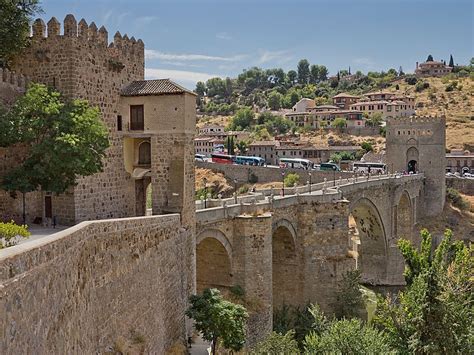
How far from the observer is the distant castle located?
19.5 m

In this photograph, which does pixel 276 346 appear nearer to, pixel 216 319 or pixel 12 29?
pixel 216 319

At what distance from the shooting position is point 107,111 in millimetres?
20906

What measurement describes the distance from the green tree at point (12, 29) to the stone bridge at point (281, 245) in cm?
1004

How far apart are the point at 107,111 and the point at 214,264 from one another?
404 inches

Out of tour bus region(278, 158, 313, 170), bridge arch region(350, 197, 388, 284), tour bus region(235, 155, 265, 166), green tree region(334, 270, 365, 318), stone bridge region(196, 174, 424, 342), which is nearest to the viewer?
stone bridge region(196, 174, 424, 342)

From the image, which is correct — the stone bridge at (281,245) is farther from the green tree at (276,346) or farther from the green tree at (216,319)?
the green tree at (216,319)

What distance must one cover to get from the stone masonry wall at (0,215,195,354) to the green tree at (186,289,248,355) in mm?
505

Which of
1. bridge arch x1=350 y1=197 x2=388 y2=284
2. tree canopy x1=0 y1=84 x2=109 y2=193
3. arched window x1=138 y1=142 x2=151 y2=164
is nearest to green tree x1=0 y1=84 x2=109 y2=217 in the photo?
tree canopy x1=0 y1=84 x2=109 y2=193

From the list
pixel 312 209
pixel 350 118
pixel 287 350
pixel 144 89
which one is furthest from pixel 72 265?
pixel 350 118

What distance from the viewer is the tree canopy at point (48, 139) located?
1792cm

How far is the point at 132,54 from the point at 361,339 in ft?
47.0

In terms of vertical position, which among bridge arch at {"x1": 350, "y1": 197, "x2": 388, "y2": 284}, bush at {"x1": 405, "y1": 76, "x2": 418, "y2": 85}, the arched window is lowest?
bridge arch at {"x1": 350, "y1": 197, "x2": 388, "y2": 284}

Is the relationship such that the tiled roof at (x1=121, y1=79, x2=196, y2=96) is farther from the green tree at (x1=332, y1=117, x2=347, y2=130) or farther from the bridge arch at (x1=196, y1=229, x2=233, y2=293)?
the green tree at (x1=332, y1=117, x2=347, y2=130)

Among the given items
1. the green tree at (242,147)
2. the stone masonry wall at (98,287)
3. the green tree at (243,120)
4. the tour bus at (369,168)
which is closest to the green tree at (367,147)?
the tour bus at (369,168)
